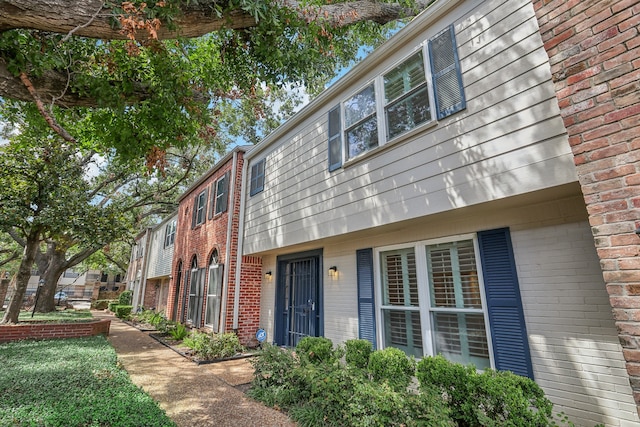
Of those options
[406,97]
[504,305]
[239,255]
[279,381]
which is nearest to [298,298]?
[239,255]

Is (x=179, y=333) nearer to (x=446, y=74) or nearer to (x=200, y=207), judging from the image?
(x=200, y=207)

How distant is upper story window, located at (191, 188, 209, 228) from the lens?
11367 mm

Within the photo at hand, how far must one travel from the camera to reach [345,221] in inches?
209

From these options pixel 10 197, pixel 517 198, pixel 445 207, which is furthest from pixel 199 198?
pixel 517 198

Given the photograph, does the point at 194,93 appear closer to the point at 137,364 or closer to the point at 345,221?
the point at 345,221

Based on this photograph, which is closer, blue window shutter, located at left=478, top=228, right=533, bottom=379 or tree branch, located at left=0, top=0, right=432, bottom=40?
tree branch, located at left=0, top=0, right=432, bottom=40

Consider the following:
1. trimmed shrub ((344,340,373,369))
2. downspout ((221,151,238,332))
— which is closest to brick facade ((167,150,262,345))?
downspout ((221,151,238,332))

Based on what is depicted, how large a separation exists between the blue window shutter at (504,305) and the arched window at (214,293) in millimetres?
6840

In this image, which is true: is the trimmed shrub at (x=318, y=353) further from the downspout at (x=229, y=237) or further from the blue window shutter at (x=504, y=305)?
the downspout at (x=229, y=237)

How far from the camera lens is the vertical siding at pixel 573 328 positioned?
2.97 meters

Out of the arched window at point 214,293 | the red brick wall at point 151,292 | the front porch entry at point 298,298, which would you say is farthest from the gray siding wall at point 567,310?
the red brick wall at point 151,292

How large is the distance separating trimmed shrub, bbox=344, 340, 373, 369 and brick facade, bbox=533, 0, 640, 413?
3.13 m

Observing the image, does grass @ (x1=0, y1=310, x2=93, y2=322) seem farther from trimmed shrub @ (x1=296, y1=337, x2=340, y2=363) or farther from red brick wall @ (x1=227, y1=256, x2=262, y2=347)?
trimmed shrub @ (x1=296, y1=337, x2=340, y2=363)

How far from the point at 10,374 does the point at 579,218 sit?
8.22 metres
